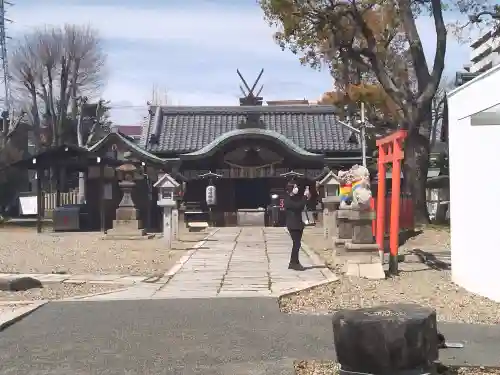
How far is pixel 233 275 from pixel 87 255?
5.33 meters

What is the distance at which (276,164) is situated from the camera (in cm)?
2820

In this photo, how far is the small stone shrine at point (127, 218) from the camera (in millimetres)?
21594

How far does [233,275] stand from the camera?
1241 cm

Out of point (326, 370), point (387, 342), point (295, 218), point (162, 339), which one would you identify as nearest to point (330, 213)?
point (295, 218)

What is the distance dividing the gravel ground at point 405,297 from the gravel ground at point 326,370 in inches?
101

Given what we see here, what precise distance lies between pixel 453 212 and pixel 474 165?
133 centimetres

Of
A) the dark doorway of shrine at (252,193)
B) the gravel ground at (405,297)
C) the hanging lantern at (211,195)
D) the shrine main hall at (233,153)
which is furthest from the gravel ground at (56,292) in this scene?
the dark doorway of shrine at (252,193)

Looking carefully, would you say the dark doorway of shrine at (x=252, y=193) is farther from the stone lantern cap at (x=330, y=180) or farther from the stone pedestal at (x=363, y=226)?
the stone pedestal at (x=363, y=226)

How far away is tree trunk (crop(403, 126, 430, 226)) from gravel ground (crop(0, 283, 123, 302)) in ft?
43.2

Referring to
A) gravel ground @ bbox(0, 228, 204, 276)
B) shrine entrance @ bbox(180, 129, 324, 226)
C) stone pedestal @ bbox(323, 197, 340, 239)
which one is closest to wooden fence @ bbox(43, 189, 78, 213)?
shrine entrance @ bbox(180, 129, 324, 226)

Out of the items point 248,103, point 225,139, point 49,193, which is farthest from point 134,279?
point 49,193

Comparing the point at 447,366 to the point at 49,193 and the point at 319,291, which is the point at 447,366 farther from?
the point at 49,193

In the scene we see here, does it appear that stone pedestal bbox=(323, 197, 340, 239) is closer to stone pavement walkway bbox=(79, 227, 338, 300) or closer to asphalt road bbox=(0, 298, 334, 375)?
stone pavement walkway bbox=(79, 227, 338, 300)

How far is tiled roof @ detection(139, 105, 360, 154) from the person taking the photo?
29625 millimetres
